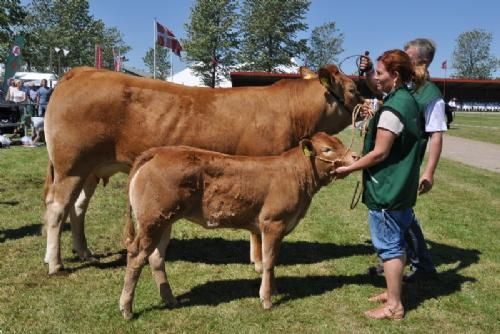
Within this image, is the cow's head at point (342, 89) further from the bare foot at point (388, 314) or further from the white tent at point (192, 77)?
the white tent at point (192, 77)

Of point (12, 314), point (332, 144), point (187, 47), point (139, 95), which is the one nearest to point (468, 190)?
point (332, 144)

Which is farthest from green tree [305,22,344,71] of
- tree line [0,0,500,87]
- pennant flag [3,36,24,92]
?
pennant flag [3,36,24,92]

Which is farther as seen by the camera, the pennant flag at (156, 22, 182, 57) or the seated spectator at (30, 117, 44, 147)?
the pennant flag at (156, 22, 182, 57)

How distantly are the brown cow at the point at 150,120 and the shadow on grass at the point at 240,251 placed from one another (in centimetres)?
76

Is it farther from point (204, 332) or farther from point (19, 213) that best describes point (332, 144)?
point (19, 213)

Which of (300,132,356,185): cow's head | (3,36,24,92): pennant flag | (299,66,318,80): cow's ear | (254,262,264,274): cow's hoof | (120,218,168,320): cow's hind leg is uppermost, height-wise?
(3,36,24,92): pennant flag

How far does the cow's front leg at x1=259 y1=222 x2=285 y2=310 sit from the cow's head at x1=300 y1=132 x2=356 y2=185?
0.62m

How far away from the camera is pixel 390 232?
4395mm

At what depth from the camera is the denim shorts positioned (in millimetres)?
4371

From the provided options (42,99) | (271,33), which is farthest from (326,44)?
(42,99)

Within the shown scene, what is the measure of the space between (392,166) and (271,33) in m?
58.8

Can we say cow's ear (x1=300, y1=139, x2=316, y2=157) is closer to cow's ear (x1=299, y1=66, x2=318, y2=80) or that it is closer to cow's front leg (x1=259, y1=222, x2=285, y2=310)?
cow's front leg (x1=259, y1=222, x2=285, y2=310)

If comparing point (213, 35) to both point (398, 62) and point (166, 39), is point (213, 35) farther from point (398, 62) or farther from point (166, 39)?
point (398, 62)

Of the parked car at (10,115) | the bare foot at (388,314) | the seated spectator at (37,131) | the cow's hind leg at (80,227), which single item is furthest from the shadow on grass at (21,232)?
the parked car at (10,115)
